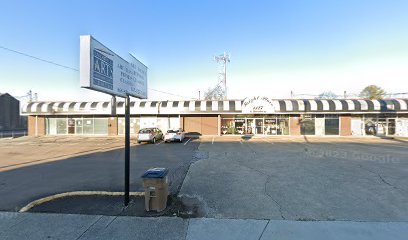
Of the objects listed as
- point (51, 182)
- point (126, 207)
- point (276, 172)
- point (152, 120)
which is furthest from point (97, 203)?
point (152, 120)

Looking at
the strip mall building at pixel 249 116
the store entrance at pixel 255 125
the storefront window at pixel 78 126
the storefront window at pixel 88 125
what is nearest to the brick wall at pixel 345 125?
the strip mall building at pixel 249 116

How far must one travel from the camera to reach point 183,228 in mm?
3816

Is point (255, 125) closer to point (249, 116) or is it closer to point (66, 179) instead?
point (249, 116)

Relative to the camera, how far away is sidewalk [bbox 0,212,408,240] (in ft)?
11.7

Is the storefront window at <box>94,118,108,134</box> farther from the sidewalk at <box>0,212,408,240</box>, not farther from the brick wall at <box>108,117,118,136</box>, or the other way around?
the sidewalk at <box>0,212,408,240</box>

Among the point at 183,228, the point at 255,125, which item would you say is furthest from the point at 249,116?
the point at 183,228

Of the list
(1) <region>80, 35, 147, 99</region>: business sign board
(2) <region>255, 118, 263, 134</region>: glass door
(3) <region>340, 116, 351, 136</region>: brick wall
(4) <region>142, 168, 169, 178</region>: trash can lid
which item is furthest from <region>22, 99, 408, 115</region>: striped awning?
(4) <region>142, 168, 169, 178</region>: trash can lid

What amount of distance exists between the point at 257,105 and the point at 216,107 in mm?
4888

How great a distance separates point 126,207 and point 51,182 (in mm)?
3993

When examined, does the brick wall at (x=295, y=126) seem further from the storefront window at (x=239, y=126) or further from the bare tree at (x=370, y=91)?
the bare tree at (x=370, y=91)

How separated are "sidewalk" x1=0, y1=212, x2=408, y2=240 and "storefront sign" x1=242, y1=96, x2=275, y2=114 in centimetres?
1996

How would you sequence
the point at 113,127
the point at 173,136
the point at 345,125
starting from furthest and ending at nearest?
the point at 113,127 < the point at 345,125 < the point at 173,136

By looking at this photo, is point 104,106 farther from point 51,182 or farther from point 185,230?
point 185,230

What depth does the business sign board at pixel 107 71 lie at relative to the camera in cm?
419
